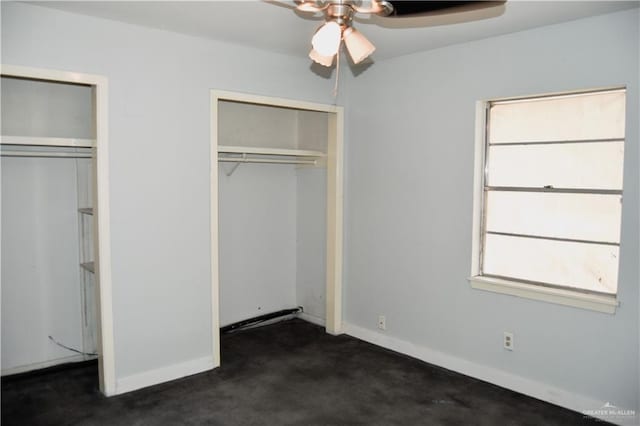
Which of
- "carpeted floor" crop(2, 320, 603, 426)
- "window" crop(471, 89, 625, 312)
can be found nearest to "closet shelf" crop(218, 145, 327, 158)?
"window" crop(471, 89, 625, 312)

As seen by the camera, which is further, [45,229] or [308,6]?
[45,229]

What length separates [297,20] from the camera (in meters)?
3.20

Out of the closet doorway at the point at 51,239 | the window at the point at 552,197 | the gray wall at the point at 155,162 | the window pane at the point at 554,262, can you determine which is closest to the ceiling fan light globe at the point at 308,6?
the gray wall at the point at 155,162

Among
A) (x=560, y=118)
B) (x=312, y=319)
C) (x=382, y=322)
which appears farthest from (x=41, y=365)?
(x=560, y=118)

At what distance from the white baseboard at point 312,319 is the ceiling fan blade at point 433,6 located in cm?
356

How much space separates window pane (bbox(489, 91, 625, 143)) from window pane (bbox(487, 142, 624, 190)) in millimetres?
67

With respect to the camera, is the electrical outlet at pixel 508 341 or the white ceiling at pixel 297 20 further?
the electrical outlet at pixel 508 341

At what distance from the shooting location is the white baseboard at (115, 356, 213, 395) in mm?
3420

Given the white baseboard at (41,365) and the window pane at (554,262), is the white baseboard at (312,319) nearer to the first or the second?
the window pane at (554,262)

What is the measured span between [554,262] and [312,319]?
258 centimetres

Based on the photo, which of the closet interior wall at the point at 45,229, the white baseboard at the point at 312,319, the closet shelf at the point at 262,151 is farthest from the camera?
the white baseboard at the point at 312,319

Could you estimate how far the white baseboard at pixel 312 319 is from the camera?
501 centimetres

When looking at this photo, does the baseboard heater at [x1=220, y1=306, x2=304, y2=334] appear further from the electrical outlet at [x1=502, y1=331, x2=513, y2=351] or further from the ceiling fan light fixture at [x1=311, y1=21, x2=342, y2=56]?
the ceiling fan light fixture at [x1=311, y1=21, x2=342, y2=56]

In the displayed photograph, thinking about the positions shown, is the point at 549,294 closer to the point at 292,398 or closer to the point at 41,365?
the point at 292,398
